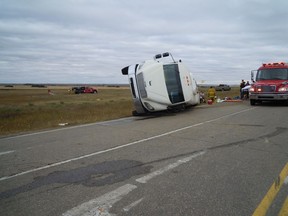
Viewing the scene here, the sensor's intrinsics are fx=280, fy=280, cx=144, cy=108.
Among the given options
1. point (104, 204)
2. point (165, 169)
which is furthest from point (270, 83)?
point (104, 204)

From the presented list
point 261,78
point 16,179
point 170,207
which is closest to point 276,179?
point 170,207

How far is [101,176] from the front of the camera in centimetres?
488

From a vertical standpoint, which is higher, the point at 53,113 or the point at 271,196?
the point at 53,113

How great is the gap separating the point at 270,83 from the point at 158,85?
7.72m

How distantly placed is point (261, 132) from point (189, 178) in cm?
488

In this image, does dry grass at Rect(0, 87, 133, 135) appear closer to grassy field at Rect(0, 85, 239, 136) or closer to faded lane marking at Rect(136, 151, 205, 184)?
grassy field at Rect(0, 85, 239, 136)

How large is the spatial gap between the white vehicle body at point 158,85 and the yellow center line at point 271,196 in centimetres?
924

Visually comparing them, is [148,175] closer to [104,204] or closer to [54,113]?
[104,204]

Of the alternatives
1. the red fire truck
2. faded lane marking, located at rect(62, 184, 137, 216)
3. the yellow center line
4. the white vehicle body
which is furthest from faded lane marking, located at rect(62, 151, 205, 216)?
the red fire truck

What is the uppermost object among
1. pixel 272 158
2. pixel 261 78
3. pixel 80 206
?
pixel 261 78

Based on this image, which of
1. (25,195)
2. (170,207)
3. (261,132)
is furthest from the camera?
(261,132)

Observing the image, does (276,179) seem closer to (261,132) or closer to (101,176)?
(101,176)

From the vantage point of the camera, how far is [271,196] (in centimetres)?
395

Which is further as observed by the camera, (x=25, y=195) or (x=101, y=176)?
(x=101, y=176)
